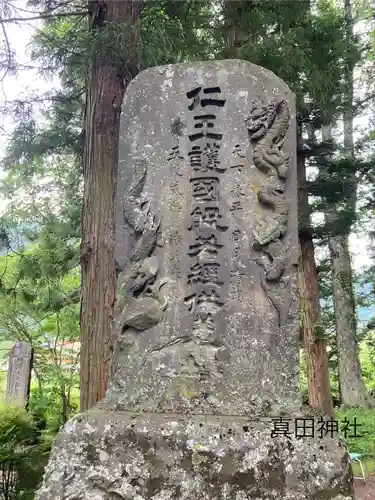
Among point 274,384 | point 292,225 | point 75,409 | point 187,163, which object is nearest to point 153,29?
point 187,163

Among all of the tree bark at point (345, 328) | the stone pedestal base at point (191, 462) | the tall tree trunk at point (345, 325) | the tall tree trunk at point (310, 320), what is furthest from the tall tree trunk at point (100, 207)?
the tree bark at point (345, 328)

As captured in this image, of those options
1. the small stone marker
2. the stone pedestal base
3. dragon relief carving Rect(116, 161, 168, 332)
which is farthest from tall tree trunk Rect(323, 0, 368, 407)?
the stone pedestal base

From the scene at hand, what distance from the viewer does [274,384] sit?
2566 millimetres

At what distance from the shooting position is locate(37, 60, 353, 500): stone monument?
2.28 m

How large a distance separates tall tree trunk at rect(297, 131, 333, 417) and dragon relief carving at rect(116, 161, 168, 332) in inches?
180

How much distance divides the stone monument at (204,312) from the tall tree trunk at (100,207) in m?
1.60

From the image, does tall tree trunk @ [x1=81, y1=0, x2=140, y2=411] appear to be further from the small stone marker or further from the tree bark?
the tree bark

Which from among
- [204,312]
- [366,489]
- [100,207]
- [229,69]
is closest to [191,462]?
[204,312]

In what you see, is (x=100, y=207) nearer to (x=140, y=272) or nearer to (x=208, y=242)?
(x=140, y=272)

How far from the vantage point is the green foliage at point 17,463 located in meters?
5.06

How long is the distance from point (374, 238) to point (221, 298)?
34.4 ft

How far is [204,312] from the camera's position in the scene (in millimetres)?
2703

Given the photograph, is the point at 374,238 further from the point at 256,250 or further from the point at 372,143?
the point at 256,250

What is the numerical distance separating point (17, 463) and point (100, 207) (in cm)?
274
